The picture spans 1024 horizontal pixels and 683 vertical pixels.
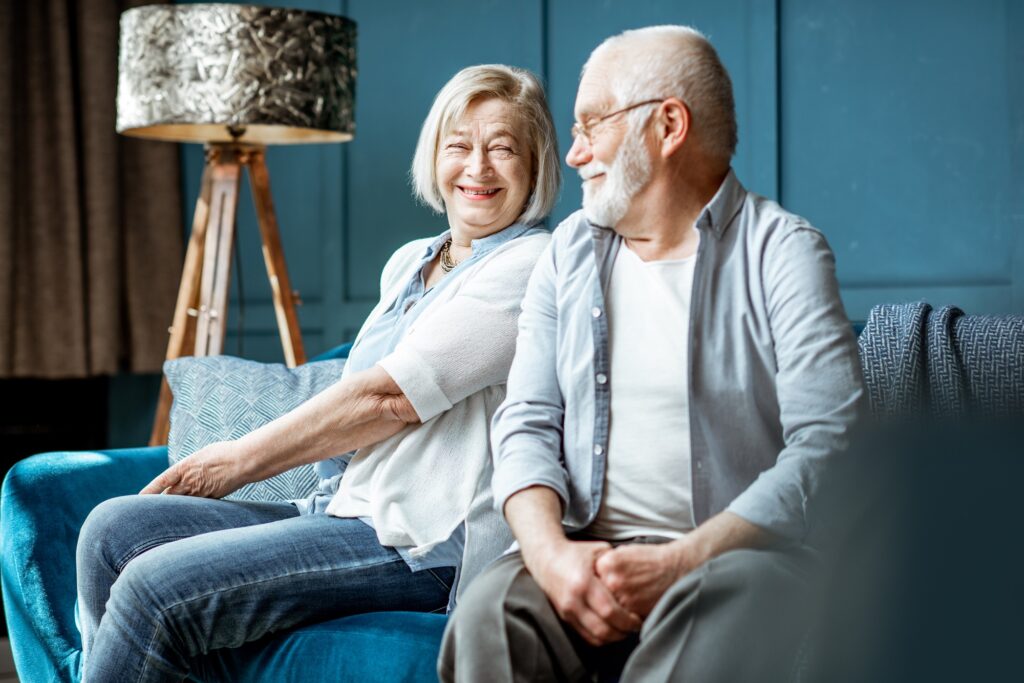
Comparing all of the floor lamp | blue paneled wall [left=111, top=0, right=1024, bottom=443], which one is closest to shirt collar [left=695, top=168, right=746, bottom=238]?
blue paneled wall [left=111, top=0, right=1024, bottom=443]

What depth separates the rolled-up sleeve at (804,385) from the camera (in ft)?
4.22

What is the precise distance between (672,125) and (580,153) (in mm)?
143

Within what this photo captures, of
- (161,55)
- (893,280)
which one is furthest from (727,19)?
(161,55)

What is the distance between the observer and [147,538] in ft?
5.74

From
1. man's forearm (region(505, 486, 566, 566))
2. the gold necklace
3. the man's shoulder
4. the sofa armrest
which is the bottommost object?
the sofa armrest

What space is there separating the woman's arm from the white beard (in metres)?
0.43

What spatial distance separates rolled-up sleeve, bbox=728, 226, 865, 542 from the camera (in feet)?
4.22

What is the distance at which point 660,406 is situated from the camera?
4.62 feet

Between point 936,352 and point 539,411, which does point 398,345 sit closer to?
point 539,411

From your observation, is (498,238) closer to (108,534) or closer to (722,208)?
(722,208)

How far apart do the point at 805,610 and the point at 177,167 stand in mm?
3447

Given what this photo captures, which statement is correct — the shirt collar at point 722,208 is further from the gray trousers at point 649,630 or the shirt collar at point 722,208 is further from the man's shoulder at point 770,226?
the gray trousers at point 649,630

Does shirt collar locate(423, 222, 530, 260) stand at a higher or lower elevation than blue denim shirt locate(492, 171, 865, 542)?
higher

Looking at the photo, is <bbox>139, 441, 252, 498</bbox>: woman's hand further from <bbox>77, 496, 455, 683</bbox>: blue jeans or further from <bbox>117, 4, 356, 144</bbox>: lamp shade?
<bbox>117, 4, 356, 144</bbox>: lamp shade
